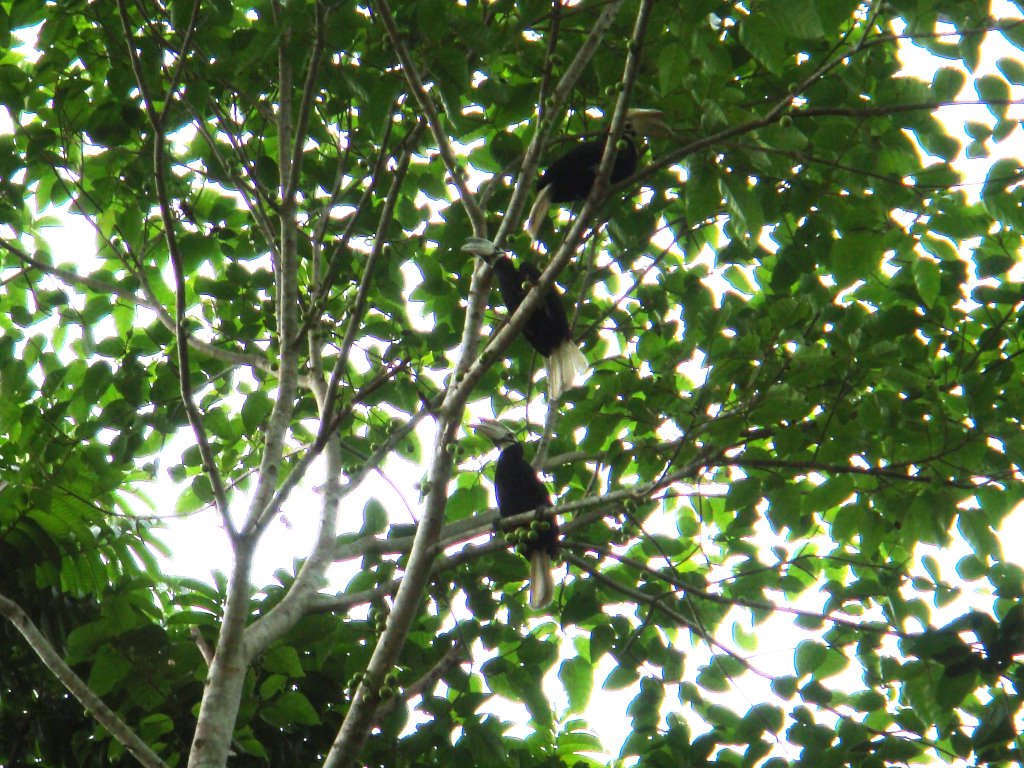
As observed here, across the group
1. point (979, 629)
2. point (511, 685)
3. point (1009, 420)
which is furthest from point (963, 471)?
point (511, 685)

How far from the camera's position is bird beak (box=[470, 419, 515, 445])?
4.31m

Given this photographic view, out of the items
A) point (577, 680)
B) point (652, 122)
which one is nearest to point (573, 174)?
point (652, 122)

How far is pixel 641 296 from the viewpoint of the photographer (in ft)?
11.8

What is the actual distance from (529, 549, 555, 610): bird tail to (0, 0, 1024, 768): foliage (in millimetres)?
91

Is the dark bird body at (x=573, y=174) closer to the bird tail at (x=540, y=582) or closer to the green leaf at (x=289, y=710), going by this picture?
the bird tail at (x=540, y=582)

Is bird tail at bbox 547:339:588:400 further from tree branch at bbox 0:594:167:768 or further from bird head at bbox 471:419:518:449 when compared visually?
tree branch at bbox 0:594:167:768

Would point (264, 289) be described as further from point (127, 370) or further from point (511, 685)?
point (511, 685)

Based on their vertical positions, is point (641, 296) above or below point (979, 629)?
above

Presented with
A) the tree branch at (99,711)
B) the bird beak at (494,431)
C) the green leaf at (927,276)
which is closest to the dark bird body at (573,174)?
the bird beak at (494,431)

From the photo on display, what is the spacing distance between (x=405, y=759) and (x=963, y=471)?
74.0 inches

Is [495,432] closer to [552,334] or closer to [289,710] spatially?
[552,334]

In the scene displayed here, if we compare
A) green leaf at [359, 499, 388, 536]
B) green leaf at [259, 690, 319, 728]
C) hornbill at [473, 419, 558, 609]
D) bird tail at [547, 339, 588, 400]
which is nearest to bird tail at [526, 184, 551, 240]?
bird tail at [547, 339, 588, 400]

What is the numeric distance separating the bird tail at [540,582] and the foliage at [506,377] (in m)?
0.09

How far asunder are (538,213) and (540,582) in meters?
1.41
